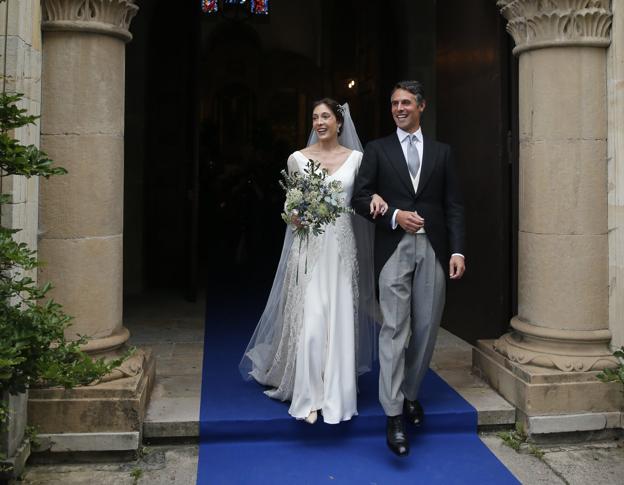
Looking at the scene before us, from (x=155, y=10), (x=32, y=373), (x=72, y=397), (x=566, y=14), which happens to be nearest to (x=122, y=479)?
(x=72, y=397)

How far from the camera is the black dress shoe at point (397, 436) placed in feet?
12.3

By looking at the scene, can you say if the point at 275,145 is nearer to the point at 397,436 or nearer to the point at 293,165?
the point at 293,165

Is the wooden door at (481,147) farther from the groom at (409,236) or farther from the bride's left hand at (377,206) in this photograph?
the bride's left hand at (377,206)

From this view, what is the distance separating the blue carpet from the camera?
3.62m

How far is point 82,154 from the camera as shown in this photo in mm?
3975

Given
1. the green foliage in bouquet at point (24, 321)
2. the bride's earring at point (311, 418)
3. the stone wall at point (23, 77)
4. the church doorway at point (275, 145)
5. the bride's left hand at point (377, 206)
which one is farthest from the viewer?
the church doorway at point (275, 145)

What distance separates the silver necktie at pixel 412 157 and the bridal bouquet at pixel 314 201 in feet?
1.47

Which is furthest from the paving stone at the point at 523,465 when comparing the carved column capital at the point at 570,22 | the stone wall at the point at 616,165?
the carved column capital at the point at 570,22

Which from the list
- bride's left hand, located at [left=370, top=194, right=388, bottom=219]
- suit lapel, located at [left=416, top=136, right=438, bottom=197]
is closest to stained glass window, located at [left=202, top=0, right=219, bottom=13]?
suit lapel, located at [left=416, top=136, right=438, bottom=197]

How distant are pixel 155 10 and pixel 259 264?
4747 millimetres

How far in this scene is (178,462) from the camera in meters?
3.78

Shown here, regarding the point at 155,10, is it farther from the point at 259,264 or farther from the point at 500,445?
the point at 500,445

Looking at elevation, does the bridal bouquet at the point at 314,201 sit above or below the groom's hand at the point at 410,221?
above

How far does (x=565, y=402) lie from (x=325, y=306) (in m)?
1.62
